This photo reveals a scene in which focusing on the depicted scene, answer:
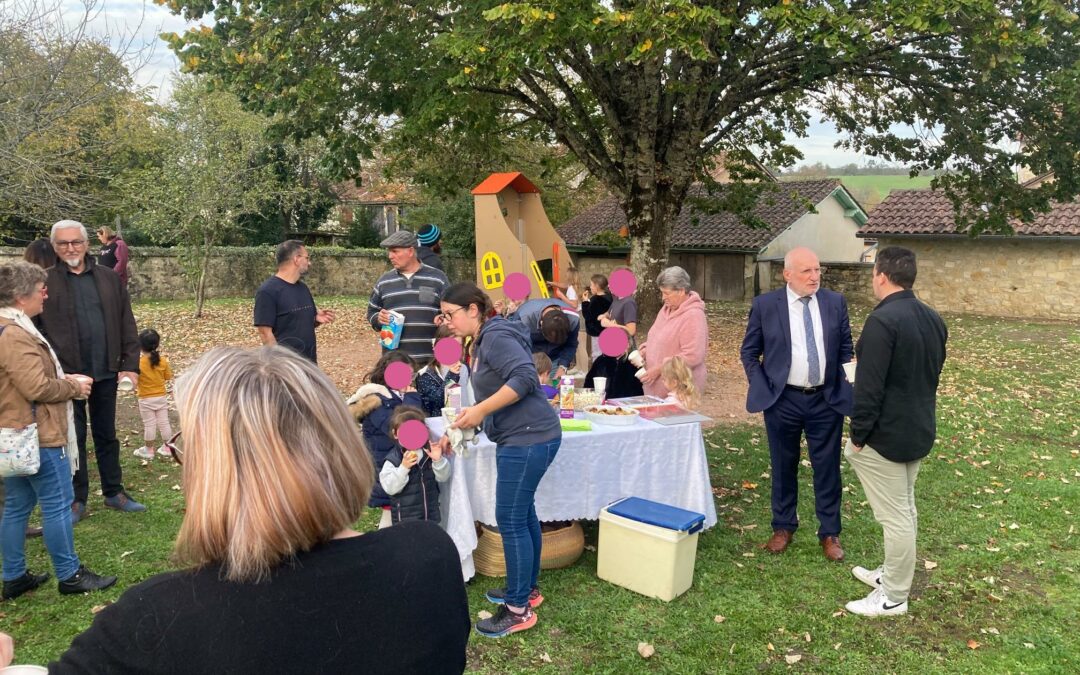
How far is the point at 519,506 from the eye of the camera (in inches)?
141

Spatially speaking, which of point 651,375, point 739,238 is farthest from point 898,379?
point 739,238

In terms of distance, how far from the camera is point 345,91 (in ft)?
39.2

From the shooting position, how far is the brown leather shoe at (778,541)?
472cm

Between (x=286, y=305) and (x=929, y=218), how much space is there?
820 inches

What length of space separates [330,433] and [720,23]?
832cm

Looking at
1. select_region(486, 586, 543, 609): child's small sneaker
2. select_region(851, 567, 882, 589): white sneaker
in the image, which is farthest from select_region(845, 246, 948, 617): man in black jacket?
select_region(486, 586, 543, 609): child's small sneaker

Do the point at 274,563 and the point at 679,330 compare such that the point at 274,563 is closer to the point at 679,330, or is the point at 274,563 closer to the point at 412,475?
the point at 412,475

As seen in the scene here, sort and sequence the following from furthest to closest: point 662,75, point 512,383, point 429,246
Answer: point 662,75, point 429,246, point 512,383

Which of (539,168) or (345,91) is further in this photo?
(539,168)

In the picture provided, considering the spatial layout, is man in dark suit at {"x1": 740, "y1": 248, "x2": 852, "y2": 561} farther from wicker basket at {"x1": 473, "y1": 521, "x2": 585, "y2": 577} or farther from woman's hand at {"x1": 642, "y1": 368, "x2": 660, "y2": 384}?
wicker basket at {"x1": 473, "y1": 521, "x2": 585, "y2": 577}

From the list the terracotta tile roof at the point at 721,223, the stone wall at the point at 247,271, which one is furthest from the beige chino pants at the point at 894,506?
the terracotta tile roof at the point at 721,223

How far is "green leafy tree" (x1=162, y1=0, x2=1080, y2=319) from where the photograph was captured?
8750 millimetres

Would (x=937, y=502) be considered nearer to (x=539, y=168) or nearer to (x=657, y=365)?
(x=657, y=365)

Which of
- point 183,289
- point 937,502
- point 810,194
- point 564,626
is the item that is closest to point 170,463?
point 564,626
